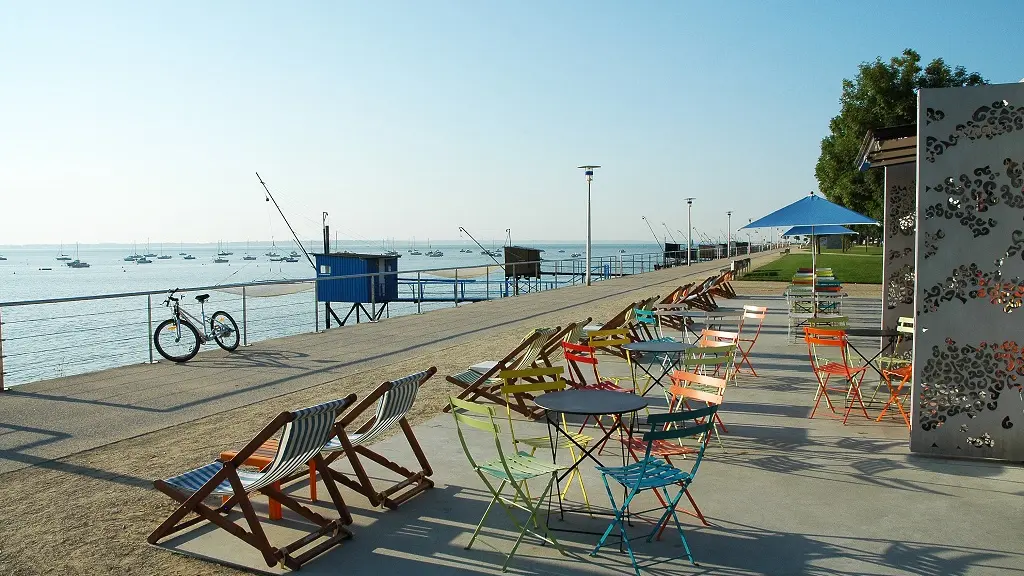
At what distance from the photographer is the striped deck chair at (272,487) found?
12.7ft

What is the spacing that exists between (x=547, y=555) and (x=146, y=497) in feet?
8.63

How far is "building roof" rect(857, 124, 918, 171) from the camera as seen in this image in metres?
7.58

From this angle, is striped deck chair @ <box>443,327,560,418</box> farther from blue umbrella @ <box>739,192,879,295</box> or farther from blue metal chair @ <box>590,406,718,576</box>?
blue umbrella @ <box>739,192,879,295</box>

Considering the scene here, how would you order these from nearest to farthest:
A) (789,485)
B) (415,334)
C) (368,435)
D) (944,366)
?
(368,435), (789,485), (944,366), (415,334)

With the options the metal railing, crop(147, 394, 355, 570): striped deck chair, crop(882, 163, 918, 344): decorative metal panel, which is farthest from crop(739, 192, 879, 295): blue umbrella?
crop(147, 394, 355, 570): striped deck chair

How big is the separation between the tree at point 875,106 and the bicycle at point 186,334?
22849 millimetres

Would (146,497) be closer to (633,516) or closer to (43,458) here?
(43,458)

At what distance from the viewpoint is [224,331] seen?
36.7 feet

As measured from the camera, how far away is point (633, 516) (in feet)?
15.2

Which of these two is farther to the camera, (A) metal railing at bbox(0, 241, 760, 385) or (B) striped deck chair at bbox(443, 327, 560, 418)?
(A) metal railing at bbox(0, 241, 760, 385)

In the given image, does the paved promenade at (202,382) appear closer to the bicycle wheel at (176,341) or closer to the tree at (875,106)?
the bicycle wheel at (176,341)

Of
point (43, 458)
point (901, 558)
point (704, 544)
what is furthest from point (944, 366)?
point (43, 458)

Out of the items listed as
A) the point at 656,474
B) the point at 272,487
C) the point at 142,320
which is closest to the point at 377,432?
the point at 272,487

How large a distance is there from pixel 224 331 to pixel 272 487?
752 cm
